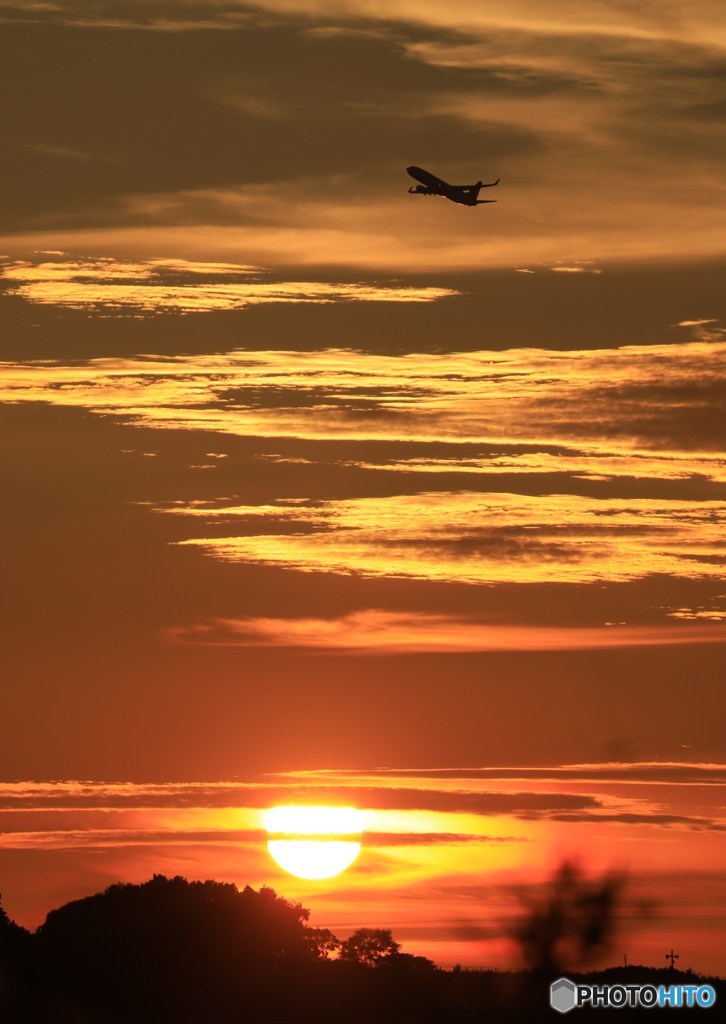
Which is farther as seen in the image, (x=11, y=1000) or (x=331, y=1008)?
(x=331, y=1008)

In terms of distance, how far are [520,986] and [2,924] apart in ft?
156

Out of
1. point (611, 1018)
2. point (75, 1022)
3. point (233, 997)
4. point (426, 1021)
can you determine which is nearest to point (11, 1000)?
point (75, 1022)

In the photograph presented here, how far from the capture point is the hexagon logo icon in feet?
524

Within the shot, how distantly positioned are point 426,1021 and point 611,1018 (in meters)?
17.4

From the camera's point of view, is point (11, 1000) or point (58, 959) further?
point (58, 959)

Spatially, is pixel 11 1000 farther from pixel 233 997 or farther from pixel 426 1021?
pixel 426 1021

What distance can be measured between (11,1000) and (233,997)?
22378mm

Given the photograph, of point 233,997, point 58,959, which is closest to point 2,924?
point 58,959

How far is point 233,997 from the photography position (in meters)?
198

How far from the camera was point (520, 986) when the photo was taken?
19350cm

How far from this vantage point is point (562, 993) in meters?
162

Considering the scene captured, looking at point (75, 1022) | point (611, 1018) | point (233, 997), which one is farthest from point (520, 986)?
point (75, 1022)

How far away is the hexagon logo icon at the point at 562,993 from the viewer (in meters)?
160

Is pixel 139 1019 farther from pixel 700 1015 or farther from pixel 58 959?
pixel 700 1015
